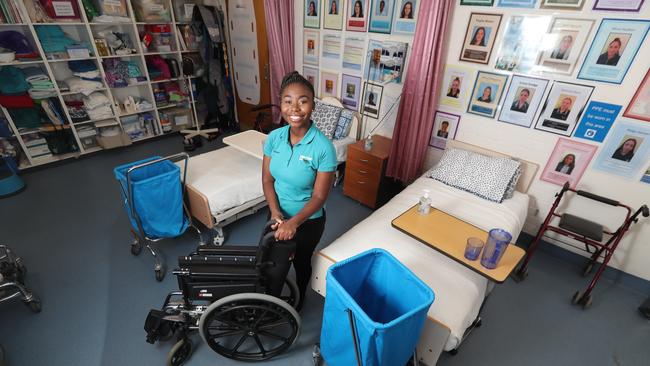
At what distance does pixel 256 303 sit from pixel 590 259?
262cm

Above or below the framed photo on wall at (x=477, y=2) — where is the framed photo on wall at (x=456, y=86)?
below

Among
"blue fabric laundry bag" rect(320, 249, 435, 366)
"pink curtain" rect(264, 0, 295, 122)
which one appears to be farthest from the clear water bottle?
"pink curtain" rect(264, 0, 295, 122)

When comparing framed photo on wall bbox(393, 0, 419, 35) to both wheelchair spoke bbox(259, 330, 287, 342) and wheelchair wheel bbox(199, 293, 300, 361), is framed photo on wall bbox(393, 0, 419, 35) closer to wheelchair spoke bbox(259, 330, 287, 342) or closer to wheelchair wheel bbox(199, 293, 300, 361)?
wheelchair wheel bbox(199, 293, 300, 361)

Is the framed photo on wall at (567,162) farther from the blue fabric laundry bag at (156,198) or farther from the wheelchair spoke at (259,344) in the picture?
the blue fabric laundry bag at (156,198)

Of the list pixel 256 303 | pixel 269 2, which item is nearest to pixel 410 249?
pixel 256 303

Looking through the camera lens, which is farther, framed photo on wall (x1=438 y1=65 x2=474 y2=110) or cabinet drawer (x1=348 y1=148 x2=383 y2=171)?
cabinet drawer (x1=348 y1=148 x2=383 y2=171)

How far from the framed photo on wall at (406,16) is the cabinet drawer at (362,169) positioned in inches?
50.3

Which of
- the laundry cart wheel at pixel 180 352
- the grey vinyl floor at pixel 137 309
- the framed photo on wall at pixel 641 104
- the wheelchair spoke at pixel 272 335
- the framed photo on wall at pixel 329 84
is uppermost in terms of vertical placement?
the framed photo on wall at pixel 641 104

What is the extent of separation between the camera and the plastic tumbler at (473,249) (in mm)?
1494

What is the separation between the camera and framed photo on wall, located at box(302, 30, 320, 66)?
3.41 metres

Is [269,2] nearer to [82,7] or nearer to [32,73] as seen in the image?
[82,7]

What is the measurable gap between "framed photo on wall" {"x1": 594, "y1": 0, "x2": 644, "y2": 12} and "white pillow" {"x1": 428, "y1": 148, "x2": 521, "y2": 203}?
3.60ft

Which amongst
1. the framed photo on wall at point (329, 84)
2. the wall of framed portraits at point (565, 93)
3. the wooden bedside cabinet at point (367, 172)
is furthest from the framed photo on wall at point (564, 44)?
the framed photo on wall at point (329, 84)

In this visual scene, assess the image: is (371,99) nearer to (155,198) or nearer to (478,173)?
(478,173)
